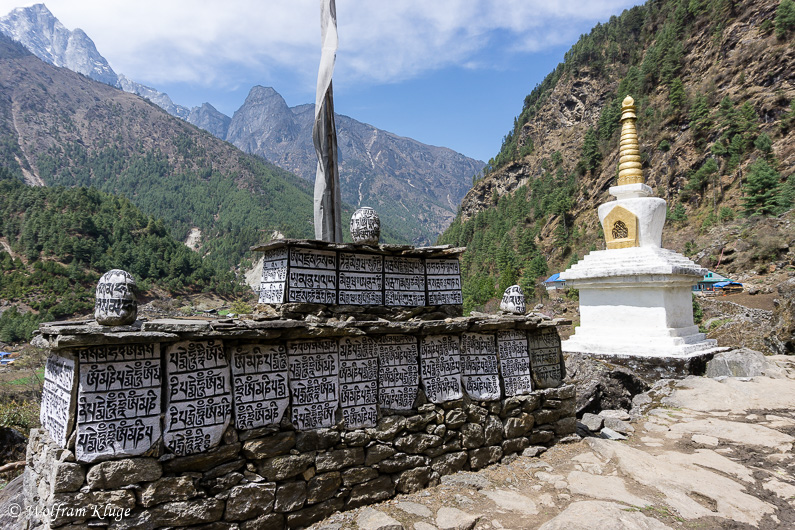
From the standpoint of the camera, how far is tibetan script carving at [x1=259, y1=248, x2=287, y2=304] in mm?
4367

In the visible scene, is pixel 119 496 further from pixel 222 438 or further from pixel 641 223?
pixel 641 223

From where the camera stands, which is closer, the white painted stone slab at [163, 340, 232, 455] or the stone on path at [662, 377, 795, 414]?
the white painted stone slab at [163, 340, 232, 455]

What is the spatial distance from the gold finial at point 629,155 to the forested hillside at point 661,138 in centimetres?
1930

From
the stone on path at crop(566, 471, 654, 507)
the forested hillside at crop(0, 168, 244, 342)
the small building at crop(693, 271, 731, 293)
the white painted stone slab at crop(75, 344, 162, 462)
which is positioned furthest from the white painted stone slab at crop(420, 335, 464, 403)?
the forested hillside at crop(0, 168, 244, 342)

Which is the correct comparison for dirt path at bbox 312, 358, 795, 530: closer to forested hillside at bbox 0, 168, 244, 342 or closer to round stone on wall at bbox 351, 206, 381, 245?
round stone on wall at bbox 351, 206, 381, 245

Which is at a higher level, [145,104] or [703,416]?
[145,104]

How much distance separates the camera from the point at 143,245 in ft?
244

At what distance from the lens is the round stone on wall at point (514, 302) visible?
600cm

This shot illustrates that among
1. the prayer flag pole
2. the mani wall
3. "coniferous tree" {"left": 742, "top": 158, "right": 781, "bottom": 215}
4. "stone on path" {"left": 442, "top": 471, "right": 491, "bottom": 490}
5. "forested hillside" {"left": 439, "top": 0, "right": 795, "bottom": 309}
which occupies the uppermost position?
"forested hillside" {"left": 439, "top": 0, "right": 795, "bottom": 309}

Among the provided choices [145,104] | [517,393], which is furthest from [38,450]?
[145,104]

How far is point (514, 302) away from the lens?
19.8ft

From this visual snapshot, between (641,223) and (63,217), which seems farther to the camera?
(63,217)

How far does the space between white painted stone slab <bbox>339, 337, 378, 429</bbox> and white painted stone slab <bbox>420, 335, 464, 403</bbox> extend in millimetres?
617

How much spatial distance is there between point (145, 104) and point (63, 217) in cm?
12929
